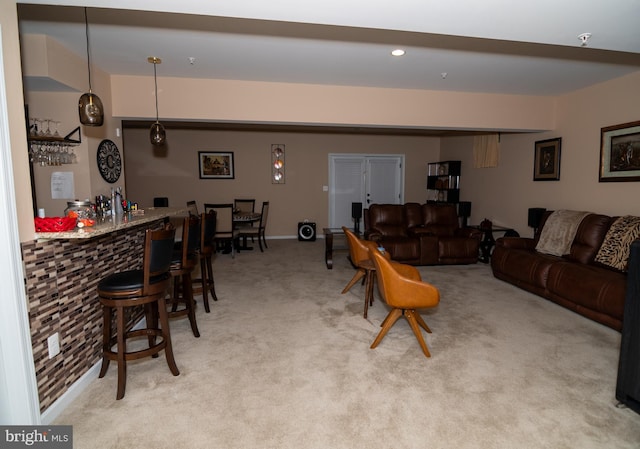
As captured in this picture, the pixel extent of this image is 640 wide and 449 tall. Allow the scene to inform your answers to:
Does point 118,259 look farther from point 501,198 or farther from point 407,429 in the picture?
point 501,198

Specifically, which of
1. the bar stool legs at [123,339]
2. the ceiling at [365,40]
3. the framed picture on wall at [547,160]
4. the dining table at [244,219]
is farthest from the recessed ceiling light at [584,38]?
the dining table at [244,219]

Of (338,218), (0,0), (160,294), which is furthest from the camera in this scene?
(338,218)

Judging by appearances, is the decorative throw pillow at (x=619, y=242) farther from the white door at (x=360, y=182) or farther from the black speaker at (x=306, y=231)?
the black speaker at (x=306, y=231)

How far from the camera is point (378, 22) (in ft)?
7.46

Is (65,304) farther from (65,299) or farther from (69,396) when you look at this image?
(69,396)

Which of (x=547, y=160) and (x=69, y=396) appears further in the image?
(x=547, y=160)

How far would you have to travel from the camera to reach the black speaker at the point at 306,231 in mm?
7977

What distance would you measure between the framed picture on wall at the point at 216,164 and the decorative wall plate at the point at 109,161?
3.58 metres

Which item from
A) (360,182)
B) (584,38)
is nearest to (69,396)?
(584,38)

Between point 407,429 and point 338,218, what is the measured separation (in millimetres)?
6766

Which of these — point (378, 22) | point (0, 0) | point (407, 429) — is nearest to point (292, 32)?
point (378, 22)

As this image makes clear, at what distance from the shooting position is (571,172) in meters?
4.98

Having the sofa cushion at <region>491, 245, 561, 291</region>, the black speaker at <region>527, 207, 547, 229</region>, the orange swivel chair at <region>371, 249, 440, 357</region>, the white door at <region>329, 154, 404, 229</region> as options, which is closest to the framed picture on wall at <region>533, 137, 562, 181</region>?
the black speaker at <region>527, 207, 547, 229</region>

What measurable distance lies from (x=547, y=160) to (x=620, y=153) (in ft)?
3.84
